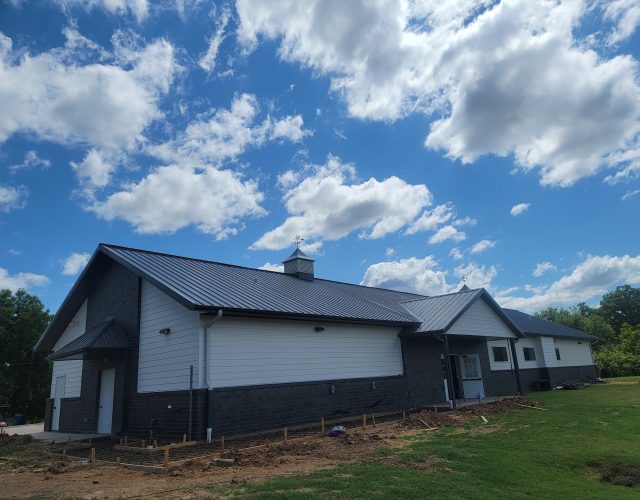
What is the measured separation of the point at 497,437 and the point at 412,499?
620 centimetres

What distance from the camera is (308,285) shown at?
21.3 meters

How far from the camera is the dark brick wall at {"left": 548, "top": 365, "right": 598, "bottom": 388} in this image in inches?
1184

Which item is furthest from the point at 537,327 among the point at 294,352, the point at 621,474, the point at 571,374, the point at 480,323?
the point at 621,474

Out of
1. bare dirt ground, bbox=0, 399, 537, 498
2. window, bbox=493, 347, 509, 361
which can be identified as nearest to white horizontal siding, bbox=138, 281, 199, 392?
bare dirt ground, bbox=0, 399, 537, 498

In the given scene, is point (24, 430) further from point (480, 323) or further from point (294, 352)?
point (480, 323)

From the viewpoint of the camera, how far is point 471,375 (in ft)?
79.4

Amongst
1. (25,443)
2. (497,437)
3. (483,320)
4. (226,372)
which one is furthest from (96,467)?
(483,320)

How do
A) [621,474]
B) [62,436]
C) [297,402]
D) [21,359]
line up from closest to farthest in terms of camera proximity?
[621,474], [297,402], [62,436], [21,359]

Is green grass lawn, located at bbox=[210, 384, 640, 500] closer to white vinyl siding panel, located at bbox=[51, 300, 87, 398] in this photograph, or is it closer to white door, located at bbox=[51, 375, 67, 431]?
white vinyl siding panel, located at bbox=[51, 300, 87, 398]

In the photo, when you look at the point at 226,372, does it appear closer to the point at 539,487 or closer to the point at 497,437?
the point at 497,437

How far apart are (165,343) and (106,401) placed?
468 cm

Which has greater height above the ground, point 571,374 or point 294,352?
point 294,352

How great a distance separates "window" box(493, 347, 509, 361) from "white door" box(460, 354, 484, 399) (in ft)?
6.15

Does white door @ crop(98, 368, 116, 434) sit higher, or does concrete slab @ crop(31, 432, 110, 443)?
white door @ crop(98, 368, 116, 434)
